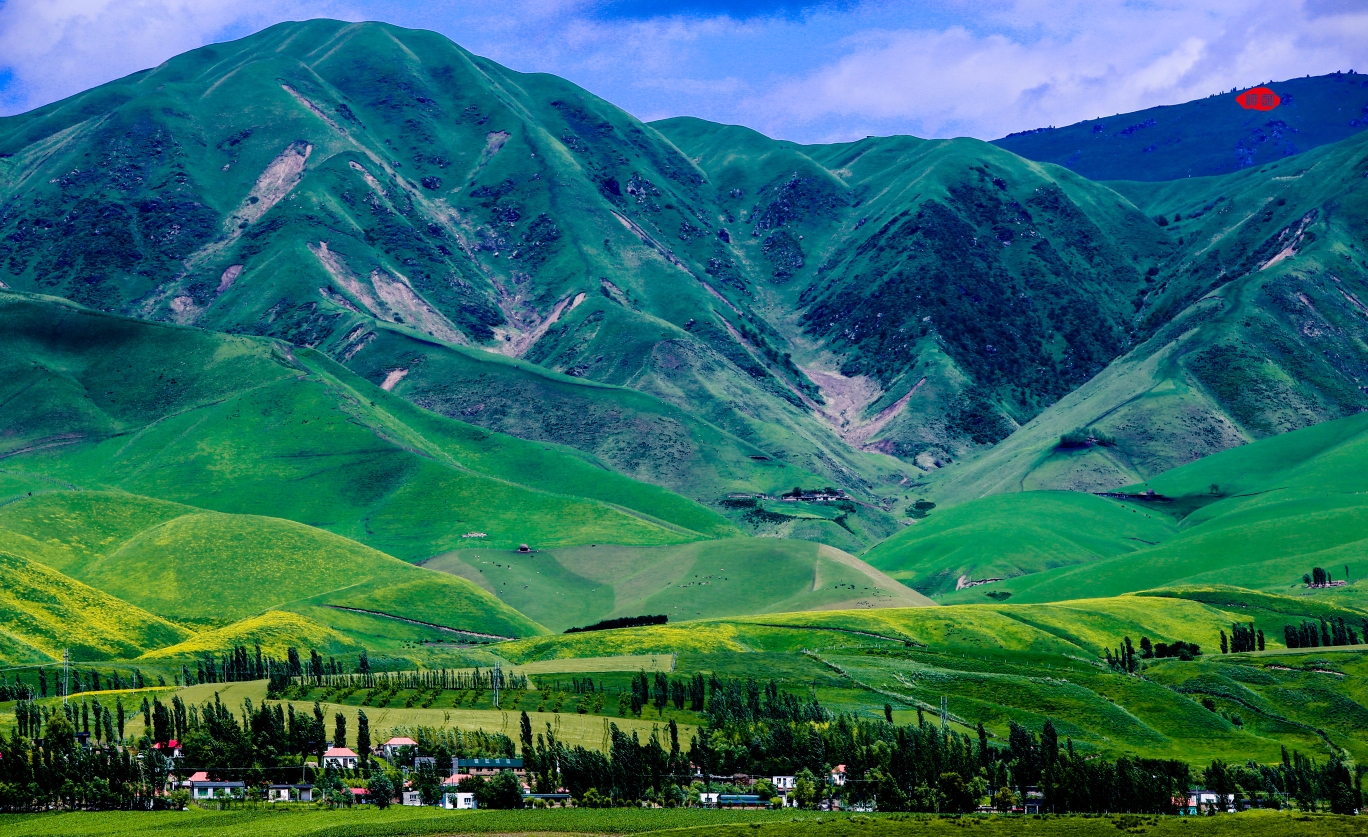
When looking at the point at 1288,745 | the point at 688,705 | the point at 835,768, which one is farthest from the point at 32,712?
the point at 1288,745

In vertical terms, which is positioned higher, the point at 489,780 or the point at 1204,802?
the point at 489,780

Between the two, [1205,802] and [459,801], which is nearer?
[459,801]

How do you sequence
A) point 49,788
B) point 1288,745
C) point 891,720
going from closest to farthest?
point 49,788 → point 891,720 → point 1288,745

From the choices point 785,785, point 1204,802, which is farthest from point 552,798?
point 1204,802

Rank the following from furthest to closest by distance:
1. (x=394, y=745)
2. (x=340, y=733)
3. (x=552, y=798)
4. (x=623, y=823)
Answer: (x=340, y=733) → (x=394, y=745) → (x=552, y=798) → (x=623, y=823)

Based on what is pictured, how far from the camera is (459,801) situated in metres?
136

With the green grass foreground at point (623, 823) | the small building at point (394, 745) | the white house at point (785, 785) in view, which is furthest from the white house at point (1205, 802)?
the small building at point (394, 745)

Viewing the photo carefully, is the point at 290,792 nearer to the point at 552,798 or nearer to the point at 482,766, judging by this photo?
the point at 482,766

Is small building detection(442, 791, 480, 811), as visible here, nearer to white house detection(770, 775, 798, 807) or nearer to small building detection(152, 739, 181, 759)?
small building detection(152, 739, 181, 759)

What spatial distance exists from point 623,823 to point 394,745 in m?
32.0

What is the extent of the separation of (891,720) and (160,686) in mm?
92532

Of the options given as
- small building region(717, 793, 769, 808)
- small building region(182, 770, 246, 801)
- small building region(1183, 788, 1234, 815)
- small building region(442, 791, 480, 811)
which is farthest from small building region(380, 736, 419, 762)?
small building region(1183, 788, 1234, 815)

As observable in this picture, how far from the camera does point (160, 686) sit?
185500 millimetres

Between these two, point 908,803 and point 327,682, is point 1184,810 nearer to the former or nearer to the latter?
point 908,803
